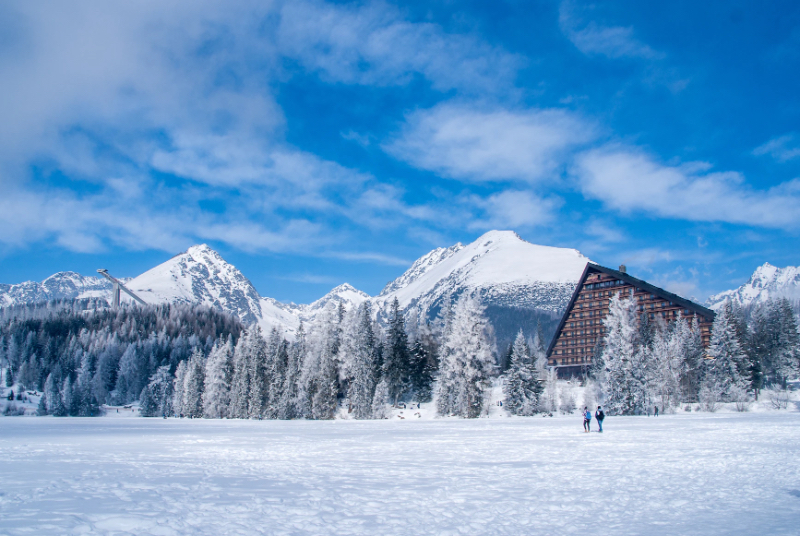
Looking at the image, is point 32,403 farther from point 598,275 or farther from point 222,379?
point 598,275

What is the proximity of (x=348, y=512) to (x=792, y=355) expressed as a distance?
9948 cm

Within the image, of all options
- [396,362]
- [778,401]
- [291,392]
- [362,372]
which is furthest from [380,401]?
[778,401]

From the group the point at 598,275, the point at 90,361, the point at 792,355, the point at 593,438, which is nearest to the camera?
the point at 593,438

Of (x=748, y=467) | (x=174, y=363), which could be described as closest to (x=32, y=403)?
(x=174, y=363)

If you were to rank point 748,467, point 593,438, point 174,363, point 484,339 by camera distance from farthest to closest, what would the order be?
point 174,363 < point 484,339 < point 593,438 < point 748,467

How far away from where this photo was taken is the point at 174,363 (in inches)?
7328

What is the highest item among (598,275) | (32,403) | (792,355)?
(598,275)

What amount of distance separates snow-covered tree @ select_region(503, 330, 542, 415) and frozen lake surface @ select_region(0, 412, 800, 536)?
1494 inches

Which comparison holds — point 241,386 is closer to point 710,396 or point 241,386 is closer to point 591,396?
point 591,396

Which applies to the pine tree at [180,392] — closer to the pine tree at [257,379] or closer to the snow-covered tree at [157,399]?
the snow-covered tree at [157,399]

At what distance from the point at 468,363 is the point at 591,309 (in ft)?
247

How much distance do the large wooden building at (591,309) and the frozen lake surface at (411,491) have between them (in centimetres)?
9515

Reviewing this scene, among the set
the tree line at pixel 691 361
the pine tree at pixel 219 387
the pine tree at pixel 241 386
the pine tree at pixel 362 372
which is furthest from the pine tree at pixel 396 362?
the pine tree at pixel 219 387

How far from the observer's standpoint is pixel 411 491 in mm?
13789
